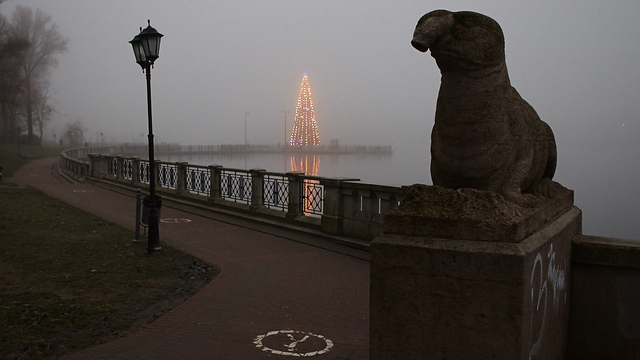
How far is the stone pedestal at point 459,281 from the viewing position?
9.09ft

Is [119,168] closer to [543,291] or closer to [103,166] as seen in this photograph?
[103,166]

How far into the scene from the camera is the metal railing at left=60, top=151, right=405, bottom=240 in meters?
10.5

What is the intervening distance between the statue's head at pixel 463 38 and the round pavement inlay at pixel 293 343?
134 inches

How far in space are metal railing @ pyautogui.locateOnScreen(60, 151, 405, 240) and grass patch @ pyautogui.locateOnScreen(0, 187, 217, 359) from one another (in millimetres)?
3466

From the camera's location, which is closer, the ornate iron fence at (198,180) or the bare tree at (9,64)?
the ornate iron fence at (198,180)

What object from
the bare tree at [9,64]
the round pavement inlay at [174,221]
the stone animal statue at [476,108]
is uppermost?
the bare tree at [9,64]

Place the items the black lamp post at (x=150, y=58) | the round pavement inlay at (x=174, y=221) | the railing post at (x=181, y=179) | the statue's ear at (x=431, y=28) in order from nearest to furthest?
the statue's ear at (x=431, y=28) < the black lamp post at (x=150, y=58) < the round pavement inlay at (x=174, y=221) < the railing post at (x=181, y=179)

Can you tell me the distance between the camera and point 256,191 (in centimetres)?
1483

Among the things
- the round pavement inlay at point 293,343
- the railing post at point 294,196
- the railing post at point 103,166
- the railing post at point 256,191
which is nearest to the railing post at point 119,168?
the railing post at point 103,166

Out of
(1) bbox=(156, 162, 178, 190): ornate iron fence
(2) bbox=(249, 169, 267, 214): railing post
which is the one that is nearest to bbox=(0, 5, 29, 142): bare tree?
(1) bbox=(156, 162, 178, 190): ornate iron fence

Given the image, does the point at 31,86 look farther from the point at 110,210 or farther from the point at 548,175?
the point at 548,175

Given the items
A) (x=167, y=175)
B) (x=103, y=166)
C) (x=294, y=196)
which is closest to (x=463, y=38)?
(x=294, y=196)

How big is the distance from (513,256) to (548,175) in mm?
1916

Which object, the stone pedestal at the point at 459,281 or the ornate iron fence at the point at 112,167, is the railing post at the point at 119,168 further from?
the stone pedestal at the point at 459,281
